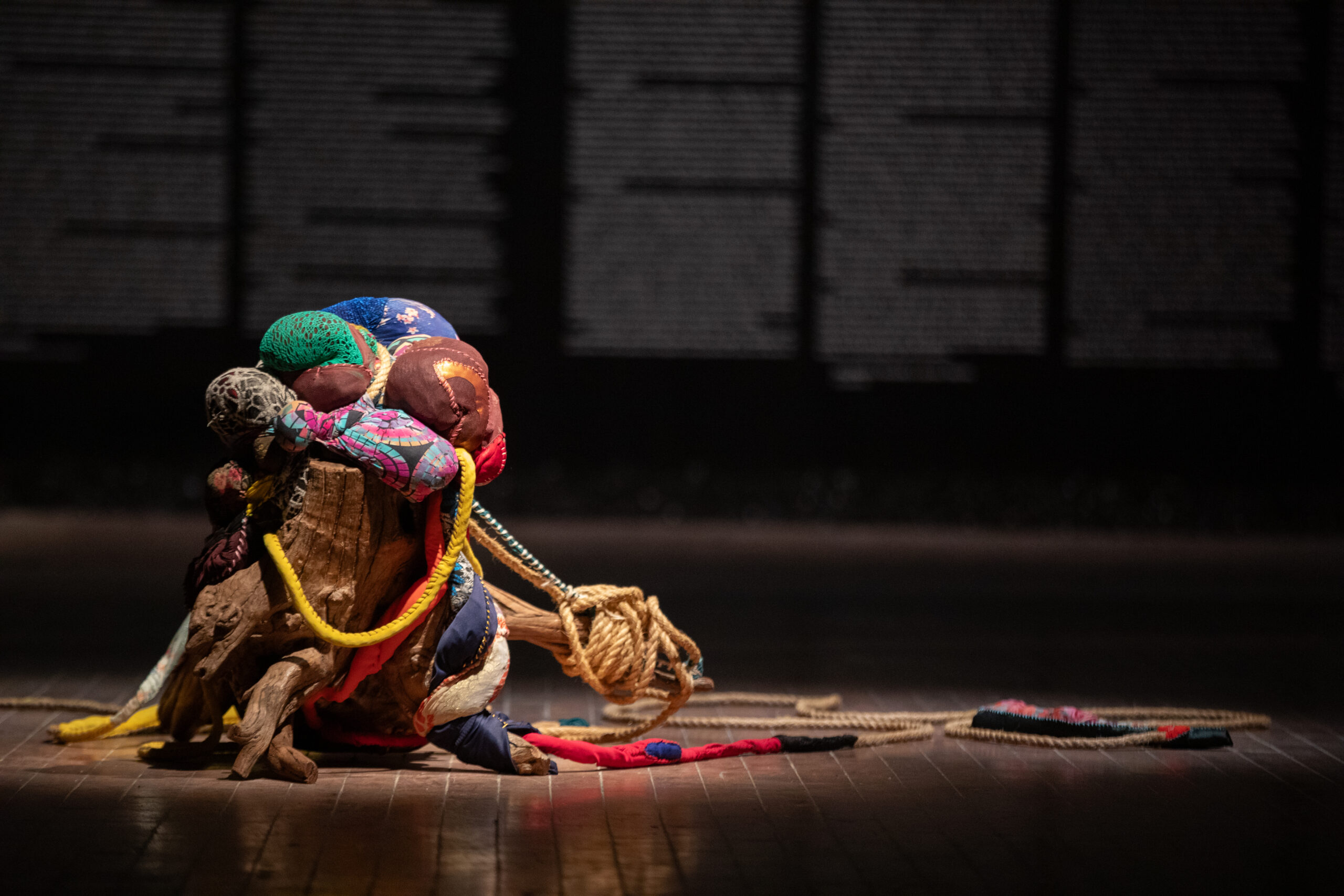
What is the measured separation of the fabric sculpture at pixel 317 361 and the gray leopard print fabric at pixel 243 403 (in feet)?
0.30

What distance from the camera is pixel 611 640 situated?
3559 millimetres

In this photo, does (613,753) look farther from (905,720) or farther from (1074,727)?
(1074,727)

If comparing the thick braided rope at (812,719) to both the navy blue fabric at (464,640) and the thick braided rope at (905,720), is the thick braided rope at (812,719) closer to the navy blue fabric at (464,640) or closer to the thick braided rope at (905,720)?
the thick braided rope at (905,720)

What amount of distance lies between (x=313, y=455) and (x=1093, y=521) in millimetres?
5749

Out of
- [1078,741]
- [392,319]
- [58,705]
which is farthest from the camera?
[58,705]

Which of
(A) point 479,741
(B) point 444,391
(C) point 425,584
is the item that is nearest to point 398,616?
(C) point 425,584

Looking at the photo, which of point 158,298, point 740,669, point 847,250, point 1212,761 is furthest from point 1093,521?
point 158,298

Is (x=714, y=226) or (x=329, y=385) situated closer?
(x=329, y=385)

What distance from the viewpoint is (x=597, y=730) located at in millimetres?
3750

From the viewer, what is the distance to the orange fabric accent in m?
3.31

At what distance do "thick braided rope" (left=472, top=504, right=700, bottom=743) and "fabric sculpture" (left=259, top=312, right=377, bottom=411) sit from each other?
486 millimetres

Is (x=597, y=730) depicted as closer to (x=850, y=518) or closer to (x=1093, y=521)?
(x=850, y=518)

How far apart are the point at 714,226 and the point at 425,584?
4.70m

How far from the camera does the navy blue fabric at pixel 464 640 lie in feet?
11.0
